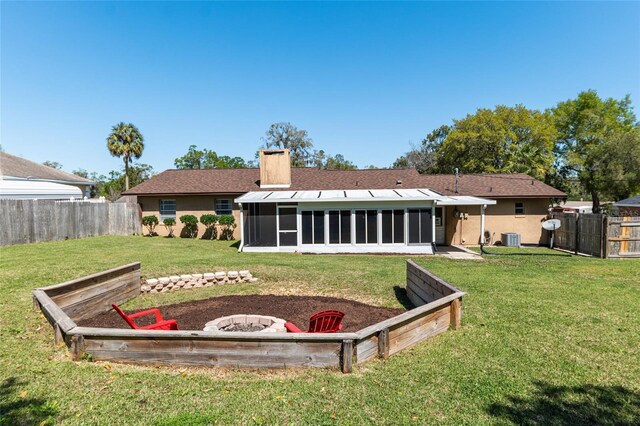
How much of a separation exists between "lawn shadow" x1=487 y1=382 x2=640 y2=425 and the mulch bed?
2870 mm

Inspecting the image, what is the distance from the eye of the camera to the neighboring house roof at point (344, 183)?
21378mm

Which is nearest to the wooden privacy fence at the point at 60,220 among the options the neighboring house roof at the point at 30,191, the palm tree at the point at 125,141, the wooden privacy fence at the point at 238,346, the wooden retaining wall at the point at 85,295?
the neighboring house roof at the point at 30,191

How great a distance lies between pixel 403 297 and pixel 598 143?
4187 cm

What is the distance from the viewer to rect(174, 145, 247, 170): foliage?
6209cm

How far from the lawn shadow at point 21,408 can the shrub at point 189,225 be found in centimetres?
1789

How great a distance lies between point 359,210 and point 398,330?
1219 centimetres

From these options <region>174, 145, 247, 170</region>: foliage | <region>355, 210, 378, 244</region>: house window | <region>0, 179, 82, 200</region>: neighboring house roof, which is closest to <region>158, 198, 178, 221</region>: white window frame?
<region>0, 179, 82, 200</region>: neighboring house roof

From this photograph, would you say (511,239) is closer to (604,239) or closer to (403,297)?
(604,239)

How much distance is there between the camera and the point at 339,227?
1712cm

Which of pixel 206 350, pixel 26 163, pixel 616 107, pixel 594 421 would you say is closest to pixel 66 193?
pixel 26 163

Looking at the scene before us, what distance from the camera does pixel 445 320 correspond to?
5883mm

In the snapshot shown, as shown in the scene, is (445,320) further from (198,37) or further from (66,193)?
(66,193)

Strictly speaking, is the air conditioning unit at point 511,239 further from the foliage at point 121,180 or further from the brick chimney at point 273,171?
the foliage at point 121,180

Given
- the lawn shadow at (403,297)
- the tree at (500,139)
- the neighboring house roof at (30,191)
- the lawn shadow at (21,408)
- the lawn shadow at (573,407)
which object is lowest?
the lawn shadow at (403,297)
